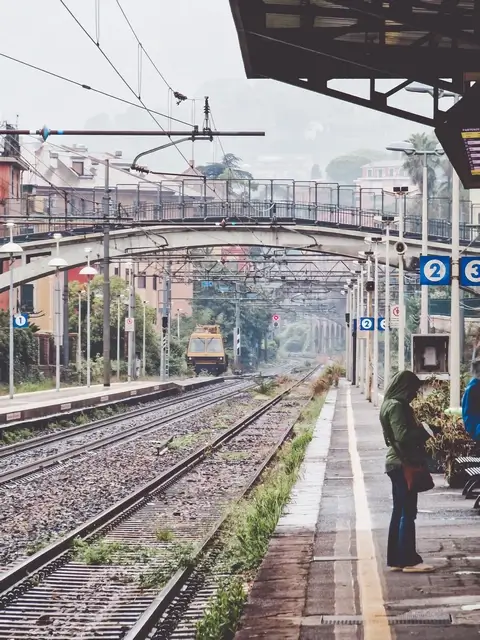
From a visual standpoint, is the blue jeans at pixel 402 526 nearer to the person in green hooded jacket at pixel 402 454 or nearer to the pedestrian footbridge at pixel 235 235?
the person in green hooded jacket at pixel 402 454

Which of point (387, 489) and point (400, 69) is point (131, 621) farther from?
point (387, 489)

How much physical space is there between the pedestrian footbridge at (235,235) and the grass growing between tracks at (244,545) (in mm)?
31959

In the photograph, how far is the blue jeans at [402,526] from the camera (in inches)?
426

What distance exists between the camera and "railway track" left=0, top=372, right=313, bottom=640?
10523 mm

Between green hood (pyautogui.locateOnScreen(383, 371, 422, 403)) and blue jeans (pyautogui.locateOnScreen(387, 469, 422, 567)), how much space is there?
61cm

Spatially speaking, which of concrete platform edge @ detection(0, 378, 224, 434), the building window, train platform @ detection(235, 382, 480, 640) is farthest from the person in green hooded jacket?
the building window

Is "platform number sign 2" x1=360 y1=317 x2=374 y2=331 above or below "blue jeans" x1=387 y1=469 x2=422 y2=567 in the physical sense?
above

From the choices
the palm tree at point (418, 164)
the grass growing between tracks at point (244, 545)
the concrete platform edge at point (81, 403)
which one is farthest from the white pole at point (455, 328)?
the palm tree at point (418, 164)

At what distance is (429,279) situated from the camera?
22891 mm

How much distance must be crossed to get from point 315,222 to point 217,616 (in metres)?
45.6

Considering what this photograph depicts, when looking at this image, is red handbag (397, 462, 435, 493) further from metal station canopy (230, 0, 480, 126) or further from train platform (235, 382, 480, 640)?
metal station canopy (230, 0, 480, 126)

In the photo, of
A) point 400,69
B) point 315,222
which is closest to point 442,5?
point 400,69

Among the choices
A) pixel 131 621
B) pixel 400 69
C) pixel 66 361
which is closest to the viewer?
pixel 131 621

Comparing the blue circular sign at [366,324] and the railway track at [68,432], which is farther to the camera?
the blue circular sign at [366,324]
